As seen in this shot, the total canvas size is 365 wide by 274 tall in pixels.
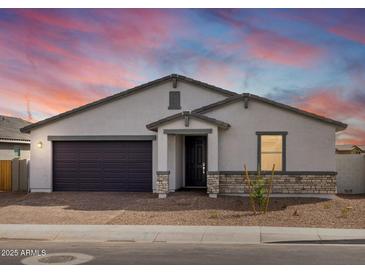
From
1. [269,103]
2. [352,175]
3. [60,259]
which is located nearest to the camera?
[60,259]

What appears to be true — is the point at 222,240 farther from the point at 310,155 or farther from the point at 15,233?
the point at 310,155

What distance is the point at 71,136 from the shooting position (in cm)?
2331

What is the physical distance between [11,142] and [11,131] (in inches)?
67.6

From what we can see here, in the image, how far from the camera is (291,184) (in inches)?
815

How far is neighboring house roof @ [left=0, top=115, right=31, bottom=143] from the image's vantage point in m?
32.1

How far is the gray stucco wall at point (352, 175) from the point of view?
23.7 meters

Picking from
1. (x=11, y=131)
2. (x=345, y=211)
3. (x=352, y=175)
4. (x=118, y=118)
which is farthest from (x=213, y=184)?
(x=11, y=131)

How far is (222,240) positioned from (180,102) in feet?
36.8

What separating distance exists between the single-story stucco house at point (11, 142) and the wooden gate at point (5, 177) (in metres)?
5.98

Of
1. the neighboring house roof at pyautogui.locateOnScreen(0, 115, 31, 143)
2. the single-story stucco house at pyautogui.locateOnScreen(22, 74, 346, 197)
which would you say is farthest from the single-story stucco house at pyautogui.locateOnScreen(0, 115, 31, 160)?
the single-story stucco house at pyautogui.locateOnScreen(22, 74, 346, 197)

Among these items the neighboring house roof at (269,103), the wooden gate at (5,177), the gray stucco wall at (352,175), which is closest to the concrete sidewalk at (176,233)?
the neighboring house roof at (269,103)

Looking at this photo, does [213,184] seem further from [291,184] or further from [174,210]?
[174,210]

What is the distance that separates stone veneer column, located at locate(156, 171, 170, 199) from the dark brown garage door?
8.23ft

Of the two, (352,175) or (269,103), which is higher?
(269,103)
